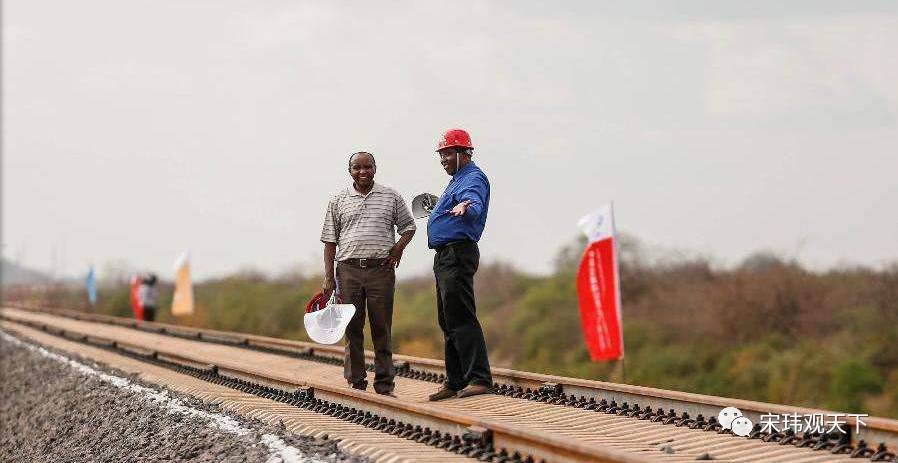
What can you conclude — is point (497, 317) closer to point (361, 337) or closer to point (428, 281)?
point (428, 281)

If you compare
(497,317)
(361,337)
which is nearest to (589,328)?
(361,337)

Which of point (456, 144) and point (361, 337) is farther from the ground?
point (456, 144)

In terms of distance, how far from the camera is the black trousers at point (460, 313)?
837 cm

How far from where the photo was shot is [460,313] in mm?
8516

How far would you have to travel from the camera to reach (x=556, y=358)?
28.2 meters

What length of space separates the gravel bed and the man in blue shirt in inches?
69.9

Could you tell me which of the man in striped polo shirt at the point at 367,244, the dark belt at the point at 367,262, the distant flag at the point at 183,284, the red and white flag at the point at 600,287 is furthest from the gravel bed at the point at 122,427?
the distant flag at the point at 183,284

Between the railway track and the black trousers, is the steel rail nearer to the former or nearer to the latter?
the railway track

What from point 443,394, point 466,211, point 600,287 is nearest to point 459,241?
point 466,211

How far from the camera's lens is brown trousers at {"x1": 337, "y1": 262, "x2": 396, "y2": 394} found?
28.9ft

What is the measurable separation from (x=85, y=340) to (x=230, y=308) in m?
15.8

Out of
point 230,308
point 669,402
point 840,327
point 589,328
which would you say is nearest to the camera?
point 669,402

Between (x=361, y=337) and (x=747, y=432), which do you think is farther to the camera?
(x=361, y=337)

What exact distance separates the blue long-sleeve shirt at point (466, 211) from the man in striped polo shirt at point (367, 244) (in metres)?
0.44
